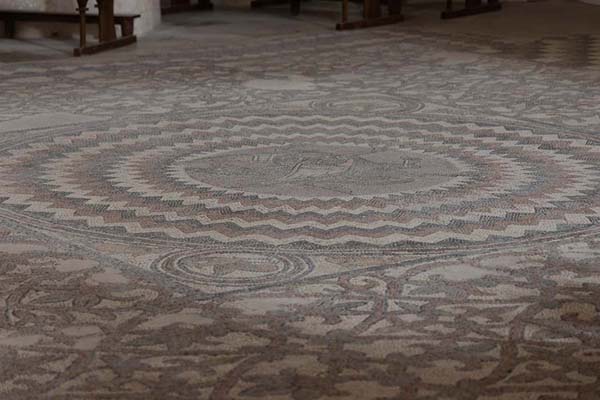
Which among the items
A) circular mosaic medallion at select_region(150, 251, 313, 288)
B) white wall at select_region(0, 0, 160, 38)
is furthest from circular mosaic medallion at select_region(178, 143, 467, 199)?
white wall at select_region(0, 0, 160, 38)

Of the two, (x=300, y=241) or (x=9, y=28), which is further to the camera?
(x=9, y=28)

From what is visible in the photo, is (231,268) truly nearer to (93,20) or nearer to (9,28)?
(93,20)

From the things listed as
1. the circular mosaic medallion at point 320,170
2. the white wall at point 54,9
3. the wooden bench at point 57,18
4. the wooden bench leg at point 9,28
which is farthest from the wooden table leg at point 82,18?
the circular mosaic medallion at point 320,170

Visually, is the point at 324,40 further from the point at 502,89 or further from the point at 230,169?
the point at 230,169

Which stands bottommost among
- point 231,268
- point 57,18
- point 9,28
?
point 231,268

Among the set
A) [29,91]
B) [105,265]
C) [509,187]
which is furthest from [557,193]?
[29,91]

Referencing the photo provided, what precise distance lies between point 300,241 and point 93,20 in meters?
6.18

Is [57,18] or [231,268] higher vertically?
[57,18]

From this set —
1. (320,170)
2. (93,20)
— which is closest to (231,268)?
(320,170)

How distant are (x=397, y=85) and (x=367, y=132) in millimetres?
1698

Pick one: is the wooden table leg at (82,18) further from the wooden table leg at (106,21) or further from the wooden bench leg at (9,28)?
the wooden bench leg at (9,28)

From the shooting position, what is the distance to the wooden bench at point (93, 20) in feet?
30.4

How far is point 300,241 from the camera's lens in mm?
4141

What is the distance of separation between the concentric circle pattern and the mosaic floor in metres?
0.02
